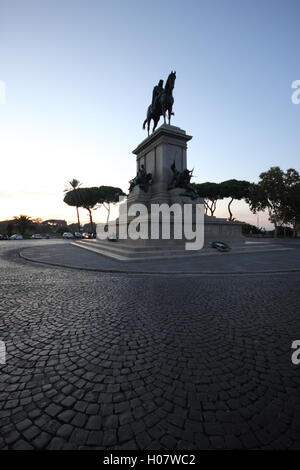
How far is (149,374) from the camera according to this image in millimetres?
2422

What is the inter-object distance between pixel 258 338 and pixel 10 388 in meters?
3.58

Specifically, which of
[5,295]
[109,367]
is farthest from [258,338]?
[5,295]

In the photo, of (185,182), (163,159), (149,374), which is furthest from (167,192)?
(149,374)

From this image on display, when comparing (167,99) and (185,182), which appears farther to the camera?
(167,99)

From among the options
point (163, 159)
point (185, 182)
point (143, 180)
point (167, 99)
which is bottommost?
point (185, 182)

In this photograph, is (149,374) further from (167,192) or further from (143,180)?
(143,180)

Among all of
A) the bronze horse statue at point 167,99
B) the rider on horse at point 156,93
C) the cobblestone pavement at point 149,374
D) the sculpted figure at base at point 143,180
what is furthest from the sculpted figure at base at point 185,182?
the cobblestone pavement at point 149,374

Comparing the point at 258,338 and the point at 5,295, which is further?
the point at 5,295

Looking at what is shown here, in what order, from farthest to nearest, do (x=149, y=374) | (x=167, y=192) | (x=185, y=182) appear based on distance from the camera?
(x=167, y=192), (x=185, y=182), (x=149, y=374)

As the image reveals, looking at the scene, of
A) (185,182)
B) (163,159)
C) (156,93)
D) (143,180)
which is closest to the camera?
(185,182)

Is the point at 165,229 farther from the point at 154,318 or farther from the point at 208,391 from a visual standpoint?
the point at 208,391

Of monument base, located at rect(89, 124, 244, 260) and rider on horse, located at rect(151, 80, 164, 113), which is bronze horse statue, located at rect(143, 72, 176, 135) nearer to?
rider on horse, located at rect(151, 80, 164, 113)
